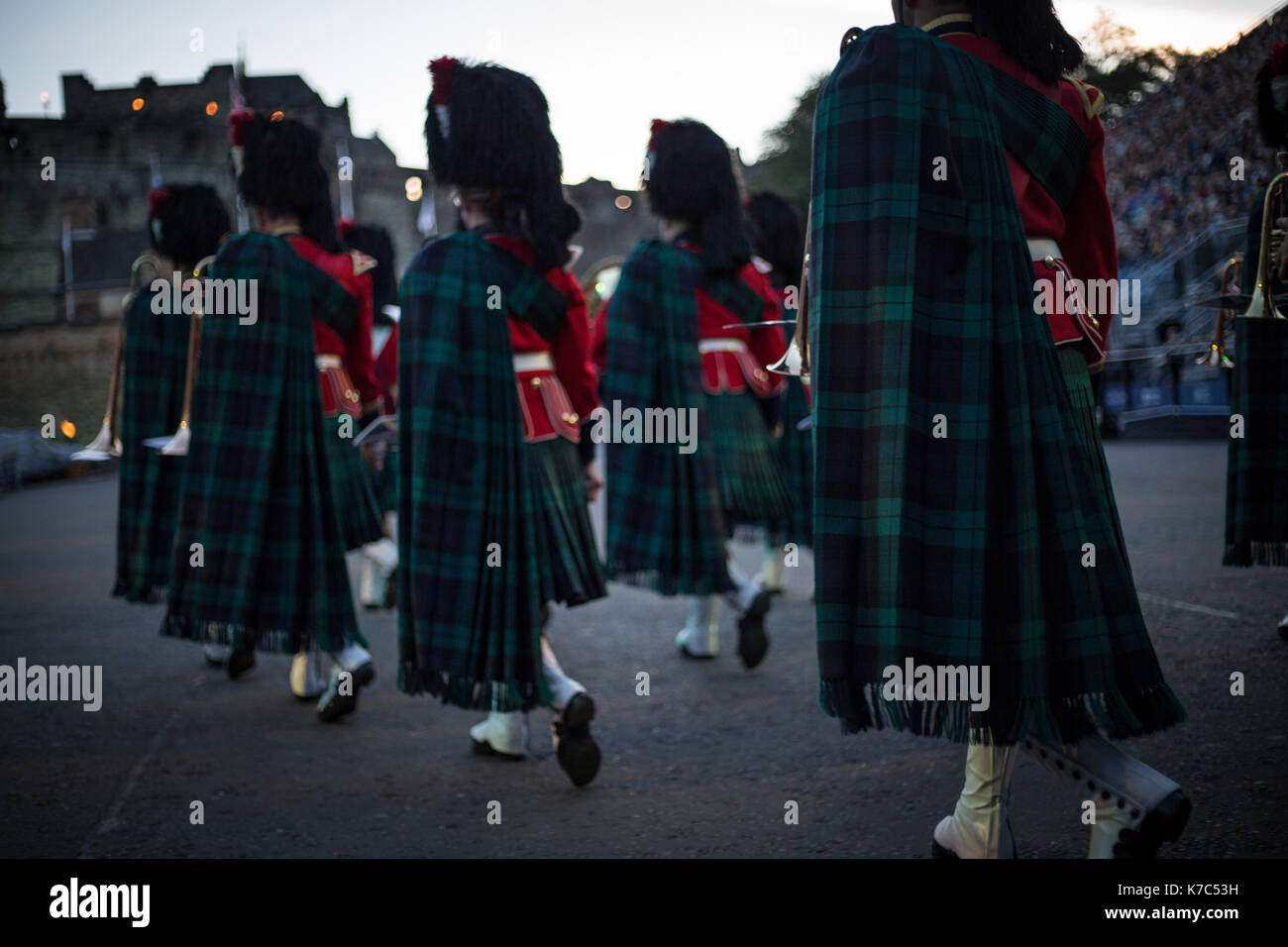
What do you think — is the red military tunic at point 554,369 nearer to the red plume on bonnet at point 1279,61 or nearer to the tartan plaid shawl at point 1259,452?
the tartan plaid shawl at point 1259,452

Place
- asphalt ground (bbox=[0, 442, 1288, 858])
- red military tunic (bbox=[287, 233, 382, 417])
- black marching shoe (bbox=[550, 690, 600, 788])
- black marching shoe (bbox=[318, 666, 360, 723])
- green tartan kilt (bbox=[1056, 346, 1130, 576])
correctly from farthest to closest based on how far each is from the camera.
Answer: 1. red military tunic (bbox=[287, 233, 382, 417])
2. black marching shoe (bbox=[318, 666, 360, 723])
3. black marching shoe (bbox=[550, 690, 600, 788])
4. asphalt ground (bbox=[0, 442, 1288, 858])
5. green tartan kilt (bbox=[1056, 346, 1130, 576])

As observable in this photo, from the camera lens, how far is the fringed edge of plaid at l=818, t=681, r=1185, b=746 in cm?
210

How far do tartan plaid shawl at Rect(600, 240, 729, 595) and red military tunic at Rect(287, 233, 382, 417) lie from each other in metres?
0.96

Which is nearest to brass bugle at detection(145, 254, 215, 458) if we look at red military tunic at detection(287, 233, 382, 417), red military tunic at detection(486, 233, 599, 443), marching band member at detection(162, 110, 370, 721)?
marching band member at detection(162, 110, 370, 721)

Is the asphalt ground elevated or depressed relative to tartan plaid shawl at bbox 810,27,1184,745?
depressed

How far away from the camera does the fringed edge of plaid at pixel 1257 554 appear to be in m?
4.33

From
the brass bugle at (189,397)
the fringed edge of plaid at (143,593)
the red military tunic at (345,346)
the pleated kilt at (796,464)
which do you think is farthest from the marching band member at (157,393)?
the pleated kilt at (796,464)

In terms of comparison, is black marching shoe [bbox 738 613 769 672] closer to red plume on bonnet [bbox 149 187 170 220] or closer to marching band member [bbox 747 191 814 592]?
marching band member [bbox 747 191 814 592]

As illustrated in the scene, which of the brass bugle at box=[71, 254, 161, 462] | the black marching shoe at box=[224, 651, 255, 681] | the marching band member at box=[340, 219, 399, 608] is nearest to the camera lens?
the black marching shoe at box=[224, 651, 255, 681]
